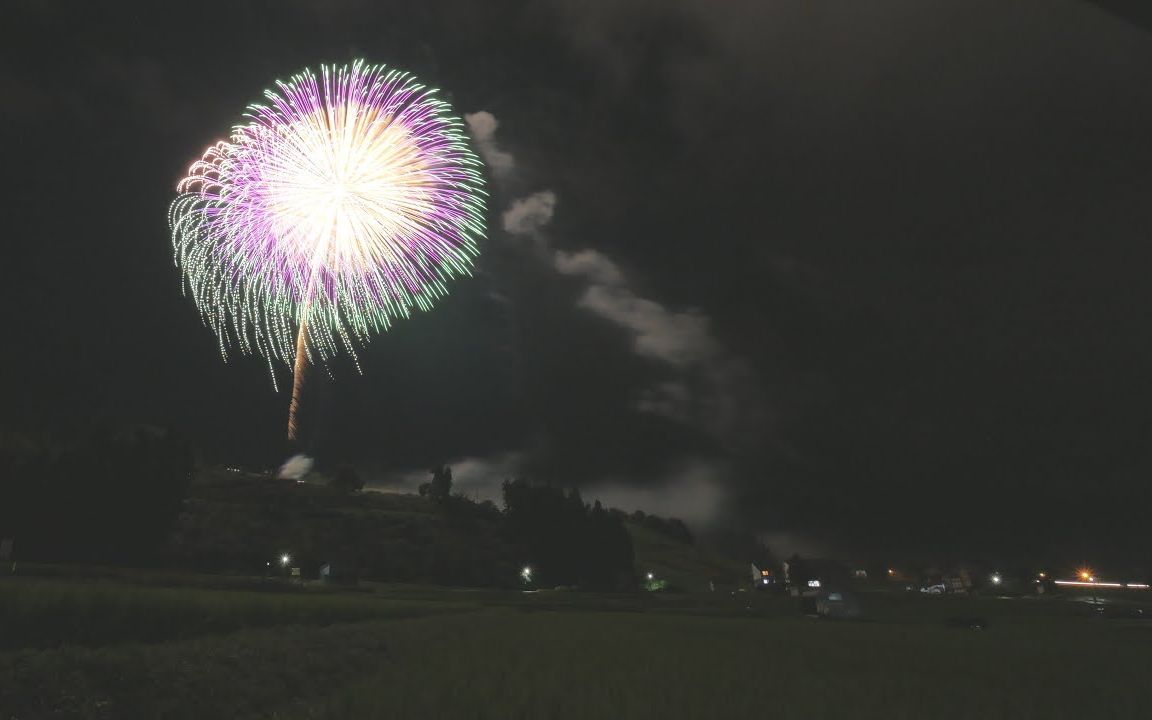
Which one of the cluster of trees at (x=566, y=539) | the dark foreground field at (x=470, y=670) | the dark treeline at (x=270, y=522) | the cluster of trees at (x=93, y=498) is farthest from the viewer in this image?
the cluster of trees at (x=566, y=539)

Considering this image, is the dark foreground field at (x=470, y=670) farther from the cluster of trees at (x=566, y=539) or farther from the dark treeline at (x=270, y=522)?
the cluster of trees at (x=566, y=539)

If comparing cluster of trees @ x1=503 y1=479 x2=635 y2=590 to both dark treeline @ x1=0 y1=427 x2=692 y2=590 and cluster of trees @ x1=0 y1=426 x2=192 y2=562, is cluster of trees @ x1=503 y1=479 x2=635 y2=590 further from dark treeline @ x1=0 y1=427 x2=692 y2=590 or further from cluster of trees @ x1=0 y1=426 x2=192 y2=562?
cluster of trees @ x1=0 y1=426 x2=192 y2=562

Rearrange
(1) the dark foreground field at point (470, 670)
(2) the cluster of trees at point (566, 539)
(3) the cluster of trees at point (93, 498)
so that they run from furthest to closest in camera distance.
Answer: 1. (2) the cluster of trees at point (566, 539)
2. (3) the cluster of trees at point (93, 498)
3. (1) the dark foreground field at point (470, 670)

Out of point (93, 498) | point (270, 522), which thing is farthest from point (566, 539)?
point (93, 498)

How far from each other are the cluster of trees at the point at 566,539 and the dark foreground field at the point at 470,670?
366 feet

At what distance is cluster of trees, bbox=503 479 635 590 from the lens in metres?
142

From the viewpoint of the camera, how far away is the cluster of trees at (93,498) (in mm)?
67062

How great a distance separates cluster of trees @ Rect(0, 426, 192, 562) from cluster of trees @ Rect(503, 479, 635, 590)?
75545mm

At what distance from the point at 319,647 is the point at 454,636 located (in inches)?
412

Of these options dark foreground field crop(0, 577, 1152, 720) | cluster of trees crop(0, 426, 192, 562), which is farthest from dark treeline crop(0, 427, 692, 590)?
dark foreground field crop(0, 577, 1152, 720)

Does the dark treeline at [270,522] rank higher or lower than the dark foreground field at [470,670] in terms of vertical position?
higher

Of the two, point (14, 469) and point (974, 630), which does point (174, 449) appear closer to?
point (14, 469)

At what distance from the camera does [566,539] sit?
5832 inches

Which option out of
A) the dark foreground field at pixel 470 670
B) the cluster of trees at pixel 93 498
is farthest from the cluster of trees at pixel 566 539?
the dark foreground field at pixel 470 670
